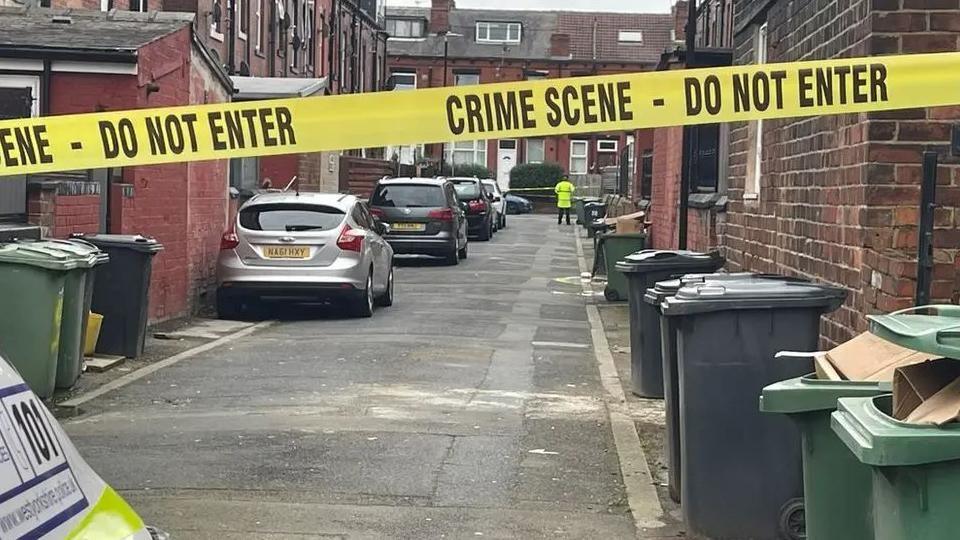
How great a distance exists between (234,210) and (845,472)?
47.8ft

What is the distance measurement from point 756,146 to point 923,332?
7.96 meters

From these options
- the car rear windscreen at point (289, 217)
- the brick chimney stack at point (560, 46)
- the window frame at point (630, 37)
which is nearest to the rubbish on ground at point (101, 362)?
the car rear windscreen at point (289, 217)

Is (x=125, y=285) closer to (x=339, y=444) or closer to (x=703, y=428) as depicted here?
(x=339, y=444)

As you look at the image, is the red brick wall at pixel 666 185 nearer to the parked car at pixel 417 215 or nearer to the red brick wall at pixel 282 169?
the parked car at pixel 417 215

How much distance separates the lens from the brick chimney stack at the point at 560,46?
233 ft

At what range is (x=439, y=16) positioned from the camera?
234ft

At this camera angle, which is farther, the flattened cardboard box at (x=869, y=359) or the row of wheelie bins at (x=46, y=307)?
the row of wheelie bins at (x=46, y=307)

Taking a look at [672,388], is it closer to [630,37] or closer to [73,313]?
[73,313]

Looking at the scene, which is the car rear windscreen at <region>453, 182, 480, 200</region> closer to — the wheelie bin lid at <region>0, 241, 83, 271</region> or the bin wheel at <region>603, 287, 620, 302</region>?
the bin wheel at <region>603, 287, 620, 302</region>

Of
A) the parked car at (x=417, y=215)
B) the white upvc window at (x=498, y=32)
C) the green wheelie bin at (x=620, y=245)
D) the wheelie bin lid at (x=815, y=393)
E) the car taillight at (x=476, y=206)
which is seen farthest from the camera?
the white upvc window at (x=498, y=32)

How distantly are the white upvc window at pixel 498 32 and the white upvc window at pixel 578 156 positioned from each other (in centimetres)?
758

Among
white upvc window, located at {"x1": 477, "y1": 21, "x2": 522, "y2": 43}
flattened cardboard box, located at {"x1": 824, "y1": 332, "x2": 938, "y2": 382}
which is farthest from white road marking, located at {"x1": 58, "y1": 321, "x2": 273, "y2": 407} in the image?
white upvc window, located at {"x1": 477, "y1": 21, "x2": 522, "y2": 43}

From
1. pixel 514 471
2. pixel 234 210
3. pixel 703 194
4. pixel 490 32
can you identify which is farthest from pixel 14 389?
pixel 490 32

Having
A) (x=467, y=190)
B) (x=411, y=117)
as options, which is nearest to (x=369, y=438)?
(x=411, y=117)
